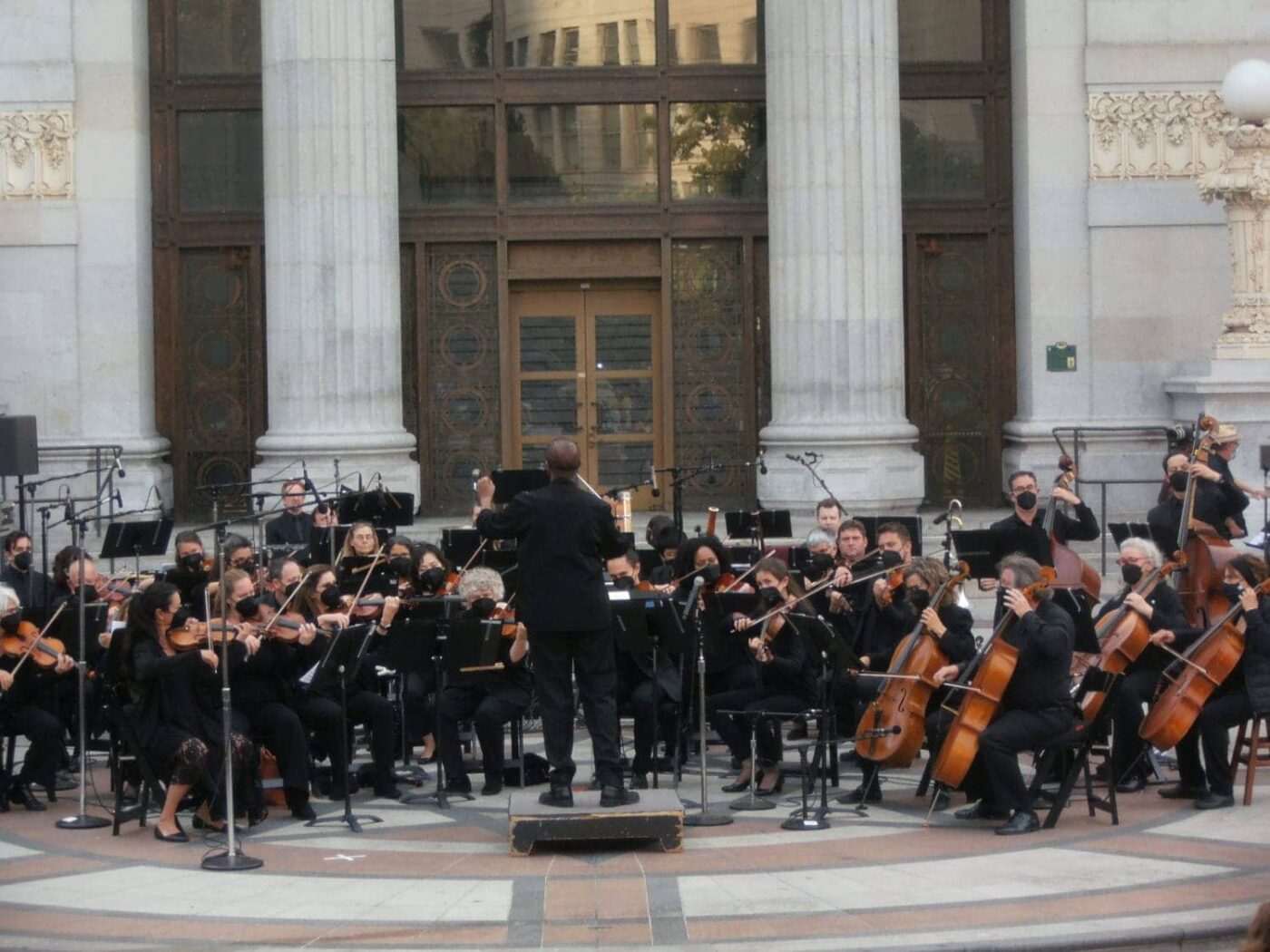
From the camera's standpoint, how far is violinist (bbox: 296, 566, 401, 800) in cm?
1529

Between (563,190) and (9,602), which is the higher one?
(563,190)

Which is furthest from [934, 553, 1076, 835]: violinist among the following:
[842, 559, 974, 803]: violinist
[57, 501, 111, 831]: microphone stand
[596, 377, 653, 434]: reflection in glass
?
[596, 377, 653, 434]: reflection in glass

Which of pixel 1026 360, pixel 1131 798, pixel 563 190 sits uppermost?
pixel 563 190

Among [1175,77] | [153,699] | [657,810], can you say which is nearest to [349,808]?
[153,699]

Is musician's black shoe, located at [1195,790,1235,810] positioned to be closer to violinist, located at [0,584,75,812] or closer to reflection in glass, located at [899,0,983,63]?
violinist, located at [0,584,75,812]

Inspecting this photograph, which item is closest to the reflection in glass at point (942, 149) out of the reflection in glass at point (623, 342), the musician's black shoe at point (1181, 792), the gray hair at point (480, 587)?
the reflection in glass at point (623, 342)

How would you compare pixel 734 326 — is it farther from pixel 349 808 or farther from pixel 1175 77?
pixel 349 808

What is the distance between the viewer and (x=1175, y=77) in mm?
24984

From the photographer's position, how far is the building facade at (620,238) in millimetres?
23844

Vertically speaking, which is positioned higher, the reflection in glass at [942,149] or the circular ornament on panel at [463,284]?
the reflection in glass at [942,149]

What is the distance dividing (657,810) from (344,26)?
1255cm

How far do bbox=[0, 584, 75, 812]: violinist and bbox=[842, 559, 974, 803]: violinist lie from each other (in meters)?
5.38

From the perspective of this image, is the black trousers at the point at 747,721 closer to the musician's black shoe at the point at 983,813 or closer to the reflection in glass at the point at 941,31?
the musician's black shoe at the point at 983,813

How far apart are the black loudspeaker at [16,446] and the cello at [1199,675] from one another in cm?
1145
